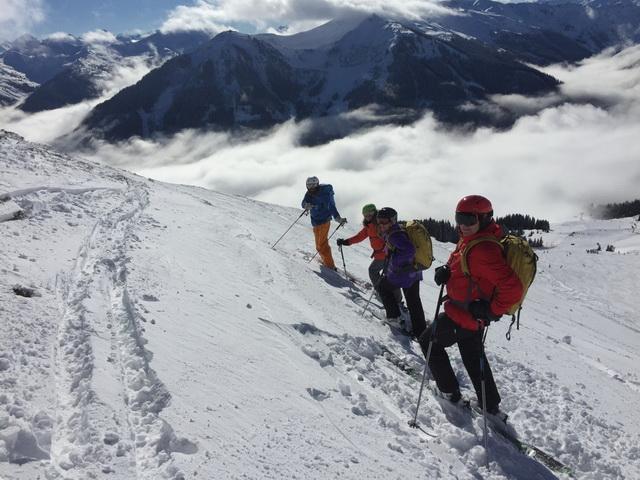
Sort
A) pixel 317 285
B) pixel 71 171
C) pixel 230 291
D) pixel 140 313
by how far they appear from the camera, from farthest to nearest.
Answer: pixel 71 171 < pixel 317 285 < pixel 230 291 < pixel 140 313

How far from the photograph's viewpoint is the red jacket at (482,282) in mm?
5691

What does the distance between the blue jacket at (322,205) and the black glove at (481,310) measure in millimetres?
8379

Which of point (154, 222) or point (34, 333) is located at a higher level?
point (154, 222)

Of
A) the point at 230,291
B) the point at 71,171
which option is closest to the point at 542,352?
the point at 230,291

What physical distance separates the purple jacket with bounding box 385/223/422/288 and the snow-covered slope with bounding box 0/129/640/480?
116cm

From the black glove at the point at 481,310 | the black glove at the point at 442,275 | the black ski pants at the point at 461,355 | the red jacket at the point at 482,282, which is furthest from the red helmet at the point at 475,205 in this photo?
the black ski pants at the point at 461,355

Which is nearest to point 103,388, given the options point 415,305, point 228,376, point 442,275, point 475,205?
point 228,376

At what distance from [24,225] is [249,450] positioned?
8.68 meters

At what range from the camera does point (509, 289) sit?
5660mm

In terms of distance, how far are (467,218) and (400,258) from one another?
3.04m

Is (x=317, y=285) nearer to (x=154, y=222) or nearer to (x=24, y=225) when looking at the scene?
(x=154, y=222)

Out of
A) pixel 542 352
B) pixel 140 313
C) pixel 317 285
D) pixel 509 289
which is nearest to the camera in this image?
pixel 509 289

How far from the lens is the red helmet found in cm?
592

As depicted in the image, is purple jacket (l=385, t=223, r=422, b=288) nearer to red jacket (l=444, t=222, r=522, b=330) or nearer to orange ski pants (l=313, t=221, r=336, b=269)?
red jacket (l=444, t=222, r=522, b=330)
